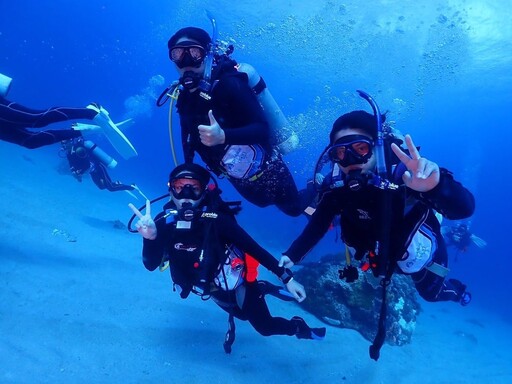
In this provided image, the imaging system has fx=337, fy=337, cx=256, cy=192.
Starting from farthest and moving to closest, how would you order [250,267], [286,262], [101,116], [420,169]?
1. [101,116]
2. [250,267]
3. [286,262]
4. [420,169]

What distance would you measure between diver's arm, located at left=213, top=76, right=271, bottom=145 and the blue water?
3.18 m

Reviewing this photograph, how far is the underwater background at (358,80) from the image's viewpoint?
2631cm

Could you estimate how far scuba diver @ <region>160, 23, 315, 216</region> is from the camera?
4414mm

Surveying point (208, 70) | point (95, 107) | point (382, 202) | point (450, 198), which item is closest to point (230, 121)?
point (208, 70)

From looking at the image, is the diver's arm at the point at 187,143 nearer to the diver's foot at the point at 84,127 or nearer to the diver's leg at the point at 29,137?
the diver's leg at the point at 29,137

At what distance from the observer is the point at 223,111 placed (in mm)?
4648

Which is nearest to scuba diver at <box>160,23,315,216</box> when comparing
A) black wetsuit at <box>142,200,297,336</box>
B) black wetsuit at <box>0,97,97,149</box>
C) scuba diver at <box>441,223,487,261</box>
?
black wetsuit at <box>142,200,297,336</box>

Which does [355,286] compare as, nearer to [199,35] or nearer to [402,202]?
[402,202]

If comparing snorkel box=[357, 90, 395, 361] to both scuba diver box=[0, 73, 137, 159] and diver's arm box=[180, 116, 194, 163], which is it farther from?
scuba diver box=[0, 73, 137, 159]

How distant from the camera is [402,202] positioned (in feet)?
12.3

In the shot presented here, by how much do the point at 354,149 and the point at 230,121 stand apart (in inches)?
74.4

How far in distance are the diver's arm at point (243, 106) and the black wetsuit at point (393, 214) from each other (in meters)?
1.25

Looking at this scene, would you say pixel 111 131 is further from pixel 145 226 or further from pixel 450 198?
pixel 450 198

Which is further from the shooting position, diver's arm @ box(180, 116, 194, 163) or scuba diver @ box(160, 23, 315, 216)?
diver's arm @ box(180, 116, 194, 163)
